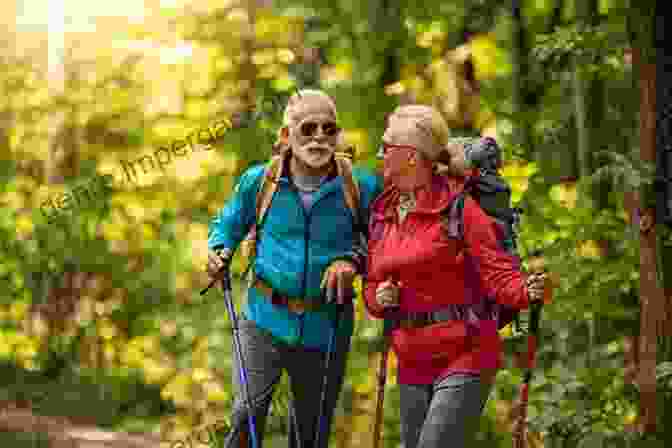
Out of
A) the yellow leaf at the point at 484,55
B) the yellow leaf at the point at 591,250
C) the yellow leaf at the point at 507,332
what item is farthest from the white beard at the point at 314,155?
the yellow leaf at the point at 484,55

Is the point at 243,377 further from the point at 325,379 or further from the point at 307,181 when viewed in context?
the point at 307,181

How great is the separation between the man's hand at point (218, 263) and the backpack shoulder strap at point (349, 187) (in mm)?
634

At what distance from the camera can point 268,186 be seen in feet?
18.4

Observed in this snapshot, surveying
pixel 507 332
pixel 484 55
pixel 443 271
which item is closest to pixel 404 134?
pixel 443 271

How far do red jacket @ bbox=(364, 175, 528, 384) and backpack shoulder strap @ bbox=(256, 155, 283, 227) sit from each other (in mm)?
748

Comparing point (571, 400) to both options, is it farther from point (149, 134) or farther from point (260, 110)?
point (149, 134)

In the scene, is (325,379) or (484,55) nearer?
(325,379)

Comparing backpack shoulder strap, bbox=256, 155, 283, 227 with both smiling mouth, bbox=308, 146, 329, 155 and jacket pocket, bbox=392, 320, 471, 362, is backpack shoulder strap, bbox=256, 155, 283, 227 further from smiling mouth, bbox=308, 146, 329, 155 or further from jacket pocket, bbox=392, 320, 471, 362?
jacket pocket, bbox=392, 320, 471, 362

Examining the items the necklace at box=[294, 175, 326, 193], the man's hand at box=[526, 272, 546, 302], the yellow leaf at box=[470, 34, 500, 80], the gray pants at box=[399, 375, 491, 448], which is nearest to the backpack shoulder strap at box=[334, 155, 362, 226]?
the necklace at box=[294, 175, 326, 193]

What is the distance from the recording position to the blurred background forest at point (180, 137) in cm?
1016

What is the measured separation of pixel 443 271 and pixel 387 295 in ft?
0.83

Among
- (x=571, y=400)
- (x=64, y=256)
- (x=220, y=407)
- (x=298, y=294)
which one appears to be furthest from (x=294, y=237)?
(x=64, y=256)

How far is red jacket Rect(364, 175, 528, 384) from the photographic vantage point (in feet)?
15.9

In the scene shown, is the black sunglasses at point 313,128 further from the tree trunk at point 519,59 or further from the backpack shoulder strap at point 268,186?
the tree trunk at point 519,59
